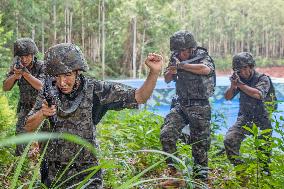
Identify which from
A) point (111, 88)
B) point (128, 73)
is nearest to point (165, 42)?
point (128, 73)

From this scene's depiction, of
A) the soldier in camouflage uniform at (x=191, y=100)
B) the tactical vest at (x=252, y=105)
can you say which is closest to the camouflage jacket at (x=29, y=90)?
the soldier in camouflage uniform at (x=191, y=100)

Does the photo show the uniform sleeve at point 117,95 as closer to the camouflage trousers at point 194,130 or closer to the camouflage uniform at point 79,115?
the camouflage uniform at point 79,115

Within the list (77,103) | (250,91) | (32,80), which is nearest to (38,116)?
(77,103)

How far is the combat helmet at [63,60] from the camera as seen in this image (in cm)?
307

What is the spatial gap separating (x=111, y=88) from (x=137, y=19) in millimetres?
39973

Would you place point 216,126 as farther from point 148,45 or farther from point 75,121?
point 148,45

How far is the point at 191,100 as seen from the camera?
585cm

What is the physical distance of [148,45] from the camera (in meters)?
43.7

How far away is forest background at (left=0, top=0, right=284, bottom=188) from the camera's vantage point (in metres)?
4.95

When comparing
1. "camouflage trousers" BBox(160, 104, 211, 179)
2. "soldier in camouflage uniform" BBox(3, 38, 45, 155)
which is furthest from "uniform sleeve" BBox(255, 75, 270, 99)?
"soldier in camouflage uniform" BBox(3, 38, 45, 155)

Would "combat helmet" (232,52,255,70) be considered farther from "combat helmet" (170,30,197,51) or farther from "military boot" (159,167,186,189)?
"military boot" (159,167,186,189)

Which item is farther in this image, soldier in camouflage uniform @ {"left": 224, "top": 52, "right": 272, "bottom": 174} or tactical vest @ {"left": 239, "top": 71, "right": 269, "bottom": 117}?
tactical vest @ {"left": 239, "top": 71, "right": 269, "bottom": 117}

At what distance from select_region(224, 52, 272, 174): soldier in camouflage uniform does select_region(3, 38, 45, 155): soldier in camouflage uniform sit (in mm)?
2604

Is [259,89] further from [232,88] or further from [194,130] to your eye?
[194,130]
